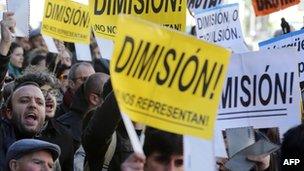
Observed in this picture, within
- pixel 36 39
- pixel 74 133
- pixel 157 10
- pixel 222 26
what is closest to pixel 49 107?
Answer: pixel 74 133

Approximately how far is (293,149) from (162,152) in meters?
0.60

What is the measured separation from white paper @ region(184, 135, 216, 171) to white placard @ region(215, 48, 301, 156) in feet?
5.03

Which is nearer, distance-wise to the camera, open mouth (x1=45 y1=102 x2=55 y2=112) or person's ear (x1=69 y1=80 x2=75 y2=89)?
open mouth (x1=45 y1=102 x2=55 y2=112)

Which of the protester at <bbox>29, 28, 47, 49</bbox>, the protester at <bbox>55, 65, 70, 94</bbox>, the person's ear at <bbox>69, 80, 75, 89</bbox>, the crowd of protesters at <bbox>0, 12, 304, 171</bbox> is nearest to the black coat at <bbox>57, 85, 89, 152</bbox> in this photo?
the crowd of protesters at <bbox>0, 12, 304, 171</bbox>

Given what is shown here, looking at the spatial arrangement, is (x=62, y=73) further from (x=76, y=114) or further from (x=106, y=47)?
(x=106, y=47)

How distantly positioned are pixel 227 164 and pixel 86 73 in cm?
313

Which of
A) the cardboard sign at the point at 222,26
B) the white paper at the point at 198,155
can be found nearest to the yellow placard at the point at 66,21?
the cardboard sign at the point at 222,26

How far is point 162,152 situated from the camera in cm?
420

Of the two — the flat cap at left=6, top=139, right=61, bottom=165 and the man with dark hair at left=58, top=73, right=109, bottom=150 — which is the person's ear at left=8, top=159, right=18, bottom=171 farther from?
the man with dark hair at left=58, top=73, right=109, bottom=150

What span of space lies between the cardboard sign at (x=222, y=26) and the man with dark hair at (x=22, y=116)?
2.59 metres

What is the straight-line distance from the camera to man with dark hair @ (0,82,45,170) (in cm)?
588

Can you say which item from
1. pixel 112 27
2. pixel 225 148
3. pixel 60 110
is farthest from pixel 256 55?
pixel 60 110

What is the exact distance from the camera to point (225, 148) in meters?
5.78

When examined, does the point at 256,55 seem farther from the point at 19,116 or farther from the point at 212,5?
the point at 212,5
